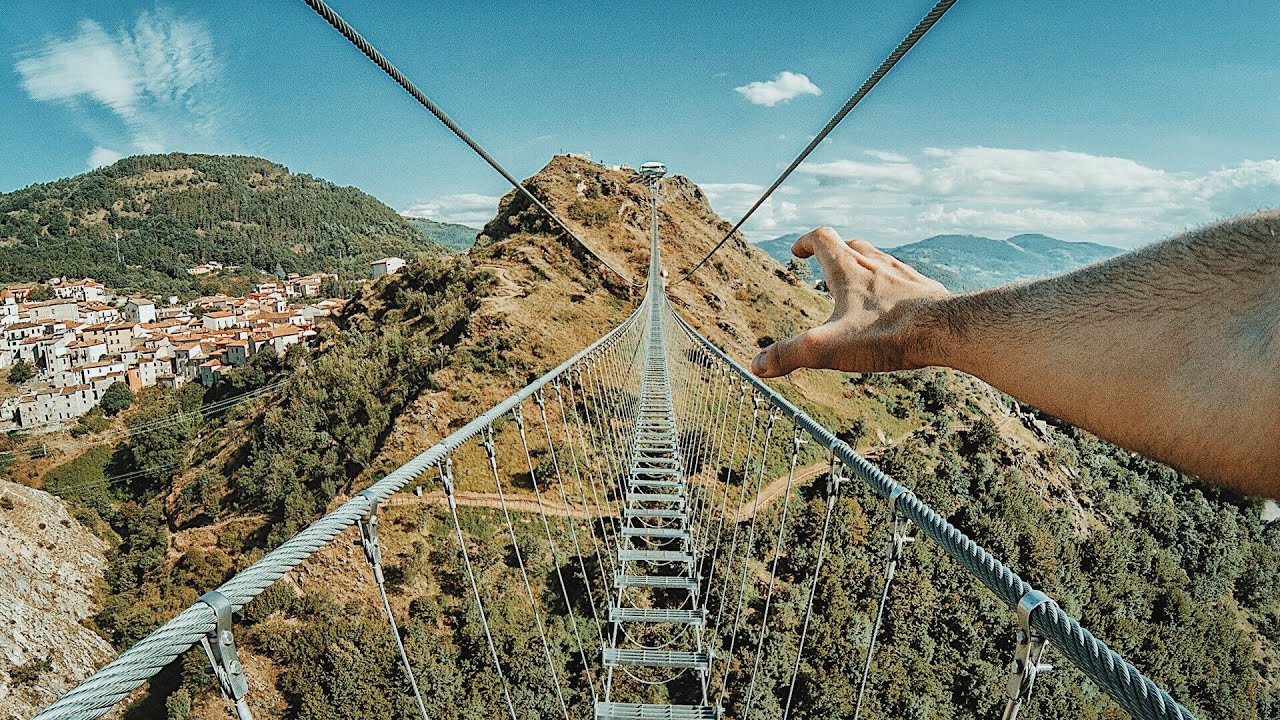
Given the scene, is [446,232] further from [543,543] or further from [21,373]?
[543,543]

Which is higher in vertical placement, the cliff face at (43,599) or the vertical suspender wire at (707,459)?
the vertical suspender wire at (707,459)

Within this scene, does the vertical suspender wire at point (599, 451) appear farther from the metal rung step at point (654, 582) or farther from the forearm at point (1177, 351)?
the forearm at point (1177, 351)

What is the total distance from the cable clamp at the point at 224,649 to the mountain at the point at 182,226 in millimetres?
61969

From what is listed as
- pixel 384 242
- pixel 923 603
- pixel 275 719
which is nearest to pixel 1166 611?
pixel 923 603

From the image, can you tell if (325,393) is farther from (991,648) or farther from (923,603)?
(991,648)

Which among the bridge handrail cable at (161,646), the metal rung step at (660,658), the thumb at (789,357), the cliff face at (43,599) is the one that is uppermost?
the thumb at (789,357)

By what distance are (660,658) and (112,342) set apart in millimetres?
43977

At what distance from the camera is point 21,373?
32.1 metres

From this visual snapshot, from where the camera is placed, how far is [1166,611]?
1622 centimetres

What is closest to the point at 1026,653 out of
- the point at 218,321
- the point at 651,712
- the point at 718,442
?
the point at 651,712

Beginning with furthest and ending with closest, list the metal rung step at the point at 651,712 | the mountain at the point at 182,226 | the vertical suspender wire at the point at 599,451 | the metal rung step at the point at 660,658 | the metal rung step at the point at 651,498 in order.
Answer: the mountain at the point at 182,226 → the metal rung step at the point at 651,498 → the vertical suspender wire at the point at 599,451 → the metal rung step at the point at 660,658 → the metal rung step at the point at 651,712

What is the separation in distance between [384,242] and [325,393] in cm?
5665

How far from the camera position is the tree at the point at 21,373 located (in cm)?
3173

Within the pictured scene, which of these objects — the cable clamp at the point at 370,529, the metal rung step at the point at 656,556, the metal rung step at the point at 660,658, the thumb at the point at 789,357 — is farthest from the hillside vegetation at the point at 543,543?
the cable clamp at the point at 370,529
